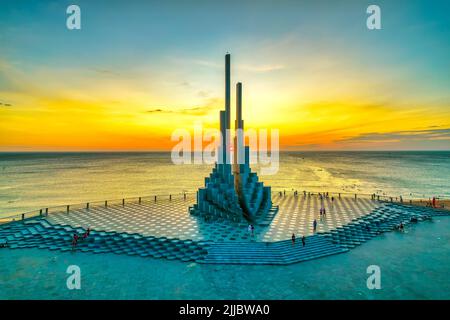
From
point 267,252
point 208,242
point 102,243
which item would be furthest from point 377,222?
point 102,243

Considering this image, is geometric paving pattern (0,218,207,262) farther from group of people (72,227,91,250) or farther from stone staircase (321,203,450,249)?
stone staircase (321,203,450,249)

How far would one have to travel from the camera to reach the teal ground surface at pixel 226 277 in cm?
1376

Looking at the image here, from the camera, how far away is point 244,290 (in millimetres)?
→ 14156

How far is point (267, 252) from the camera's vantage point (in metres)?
18.2

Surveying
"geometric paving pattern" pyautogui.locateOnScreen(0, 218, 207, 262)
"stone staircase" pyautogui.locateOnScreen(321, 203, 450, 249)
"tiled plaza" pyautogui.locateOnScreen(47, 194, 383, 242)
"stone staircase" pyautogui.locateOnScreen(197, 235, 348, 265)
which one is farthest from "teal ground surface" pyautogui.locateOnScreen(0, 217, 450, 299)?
"tiled plaza" pyautogui.locateOnScreen(47, 194, 383, 242)

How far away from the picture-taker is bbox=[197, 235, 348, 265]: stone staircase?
57.8 ft

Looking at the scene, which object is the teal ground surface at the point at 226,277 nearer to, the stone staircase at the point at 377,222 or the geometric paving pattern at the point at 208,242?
the geometric paving pattern at the point at 208,242

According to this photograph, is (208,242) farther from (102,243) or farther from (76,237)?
(76,237)

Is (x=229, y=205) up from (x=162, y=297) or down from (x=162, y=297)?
up

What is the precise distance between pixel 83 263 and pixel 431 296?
19987 millimetres

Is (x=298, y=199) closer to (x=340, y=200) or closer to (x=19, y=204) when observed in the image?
(x=340, y=200)

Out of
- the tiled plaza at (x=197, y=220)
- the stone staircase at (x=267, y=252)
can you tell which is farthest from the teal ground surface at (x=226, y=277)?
the tiled plaza at (x=197, y=220)

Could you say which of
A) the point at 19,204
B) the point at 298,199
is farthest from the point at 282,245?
the point at 19,204

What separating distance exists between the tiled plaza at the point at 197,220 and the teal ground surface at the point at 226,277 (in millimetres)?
3427
